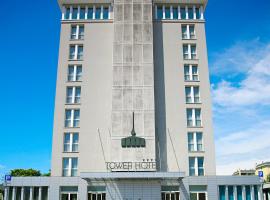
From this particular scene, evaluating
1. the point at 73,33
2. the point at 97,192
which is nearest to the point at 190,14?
the point at 73,33

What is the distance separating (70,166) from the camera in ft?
140

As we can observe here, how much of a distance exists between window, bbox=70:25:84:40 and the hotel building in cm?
16

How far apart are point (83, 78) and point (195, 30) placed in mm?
17879

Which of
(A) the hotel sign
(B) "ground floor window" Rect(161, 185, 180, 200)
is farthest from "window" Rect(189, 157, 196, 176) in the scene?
(A) the hotel sign

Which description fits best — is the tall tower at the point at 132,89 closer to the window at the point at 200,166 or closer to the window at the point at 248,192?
the window at the point at 200,166

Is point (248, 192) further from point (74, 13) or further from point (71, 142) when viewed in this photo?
point (74, 13)

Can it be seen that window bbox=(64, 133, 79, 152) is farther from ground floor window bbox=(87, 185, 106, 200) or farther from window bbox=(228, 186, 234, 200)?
window bbox=(228, 186, 234, 200)

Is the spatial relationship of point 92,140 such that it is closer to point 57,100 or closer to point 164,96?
point 57,100

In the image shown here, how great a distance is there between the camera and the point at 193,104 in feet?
147

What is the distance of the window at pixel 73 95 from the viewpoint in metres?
45.1

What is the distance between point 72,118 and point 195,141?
16.8 meters

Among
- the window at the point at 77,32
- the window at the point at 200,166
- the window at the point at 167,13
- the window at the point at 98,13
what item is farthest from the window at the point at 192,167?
the window at the point at 98,13

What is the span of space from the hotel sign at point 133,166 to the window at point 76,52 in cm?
1618

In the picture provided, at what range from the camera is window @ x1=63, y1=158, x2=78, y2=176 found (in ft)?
139
